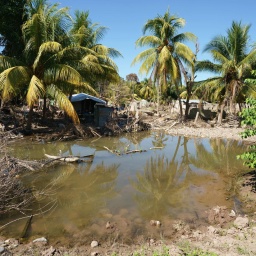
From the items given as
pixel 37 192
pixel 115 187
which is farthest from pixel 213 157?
pixel 37 192

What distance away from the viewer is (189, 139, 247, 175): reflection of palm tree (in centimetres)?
992

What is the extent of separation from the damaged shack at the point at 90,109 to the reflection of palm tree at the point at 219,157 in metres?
7.03

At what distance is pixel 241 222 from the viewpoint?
5.14 meters

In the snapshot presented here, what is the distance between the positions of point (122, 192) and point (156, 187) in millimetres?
1114

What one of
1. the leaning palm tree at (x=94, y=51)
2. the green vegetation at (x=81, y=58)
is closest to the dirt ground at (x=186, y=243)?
the green vegetation at (x=81, y=58)

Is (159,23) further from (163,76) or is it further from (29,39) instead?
(29,39)

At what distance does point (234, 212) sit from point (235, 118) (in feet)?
61.3

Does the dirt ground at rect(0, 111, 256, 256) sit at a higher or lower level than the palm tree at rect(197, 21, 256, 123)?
lower

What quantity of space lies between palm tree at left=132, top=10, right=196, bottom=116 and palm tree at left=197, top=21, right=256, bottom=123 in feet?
6.59

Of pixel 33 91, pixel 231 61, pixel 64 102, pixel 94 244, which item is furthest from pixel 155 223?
pixel 231 61

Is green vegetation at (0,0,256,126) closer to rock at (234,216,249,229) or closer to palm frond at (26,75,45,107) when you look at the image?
palm frond at (26,75,45,107)

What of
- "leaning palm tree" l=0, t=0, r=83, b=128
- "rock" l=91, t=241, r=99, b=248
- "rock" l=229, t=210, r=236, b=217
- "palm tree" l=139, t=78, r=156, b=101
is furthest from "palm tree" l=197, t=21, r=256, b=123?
"palm tree" l=139, t=78, r=156, b=101

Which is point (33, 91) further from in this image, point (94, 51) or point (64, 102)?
point (94, 51)

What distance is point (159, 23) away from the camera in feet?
71.4
